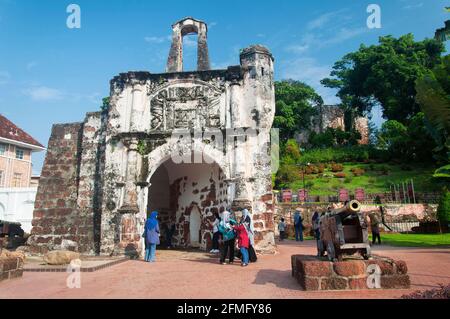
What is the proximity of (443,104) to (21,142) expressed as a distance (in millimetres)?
28580

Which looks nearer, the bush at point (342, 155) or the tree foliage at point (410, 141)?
the tree foliage at point (410, 141)

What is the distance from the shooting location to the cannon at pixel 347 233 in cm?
541

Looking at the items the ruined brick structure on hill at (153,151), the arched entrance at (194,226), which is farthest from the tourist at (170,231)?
the ruined brick structure on hill at (153,151)

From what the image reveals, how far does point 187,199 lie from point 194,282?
7.92 m

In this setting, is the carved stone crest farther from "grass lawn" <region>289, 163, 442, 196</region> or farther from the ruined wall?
"grass lawn" <region>289, 163, 442, 196</region>

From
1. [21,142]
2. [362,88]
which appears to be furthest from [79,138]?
[362,88]

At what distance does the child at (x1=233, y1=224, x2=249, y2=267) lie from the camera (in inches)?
331

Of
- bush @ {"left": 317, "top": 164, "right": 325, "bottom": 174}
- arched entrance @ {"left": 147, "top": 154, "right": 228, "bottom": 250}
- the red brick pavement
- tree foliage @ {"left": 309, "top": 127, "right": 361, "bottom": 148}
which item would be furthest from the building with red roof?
tree foliage @ {"left": 309, "top": 127, "right": 361, "bottom": 148}

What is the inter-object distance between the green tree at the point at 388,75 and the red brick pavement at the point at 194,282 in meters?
36.3

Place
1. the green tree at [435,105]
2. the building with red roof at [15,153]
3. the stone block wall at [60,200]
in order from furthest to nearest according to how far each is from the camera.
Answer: the building with red roof at [15,153], the stone block wall at [60,200], the green tree at [435,105]

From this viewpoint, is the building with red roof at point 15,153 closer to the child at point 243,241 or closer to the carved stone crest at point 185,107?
the carved stone crest at point 185,107

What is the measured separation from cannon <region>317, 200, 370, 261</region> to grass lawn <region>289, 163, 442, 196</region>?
22906 mm

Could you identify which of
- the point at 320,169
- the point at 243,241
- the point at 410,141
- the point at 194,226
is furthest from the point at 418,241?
the point at 410,141

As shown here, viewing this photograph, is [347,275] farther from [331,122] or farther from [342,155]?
[331,122]
